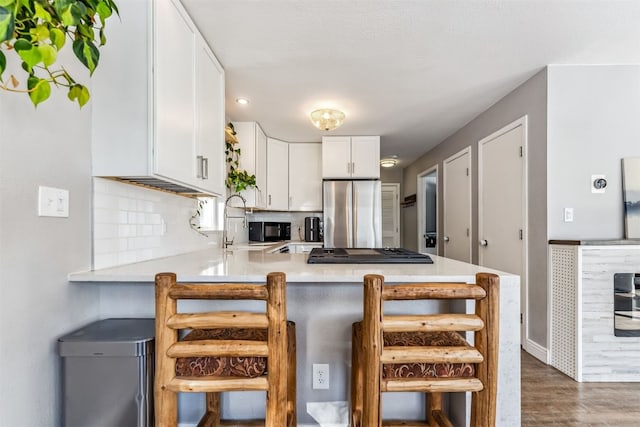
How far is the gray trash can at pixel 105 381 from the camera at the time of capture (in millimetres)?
1184

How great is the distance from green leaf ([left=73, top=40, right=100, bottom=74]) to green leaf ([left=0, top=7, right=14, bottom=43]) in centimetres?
15

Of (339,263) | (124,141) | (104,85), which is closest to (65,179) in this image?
(124,141)

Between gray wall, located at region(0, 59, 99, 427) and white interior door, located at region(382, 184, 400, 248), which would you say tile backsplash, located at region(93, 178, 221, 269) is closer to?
gray wall, located at region(0, 59, 99, 427)

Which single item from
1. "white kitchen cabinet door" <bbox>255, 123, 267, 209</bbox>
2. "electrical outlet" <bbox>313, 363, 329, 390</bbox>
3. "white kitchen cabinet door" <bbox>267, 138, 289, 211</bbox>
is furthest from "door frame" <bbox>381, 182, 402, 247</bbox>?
"electrical outlet" <bbox>313, 363, 329, 390</bbox>

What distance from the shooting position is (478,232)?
11.8 ft

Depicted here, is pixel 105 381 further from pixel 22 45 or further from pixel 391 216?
pixel 391 216

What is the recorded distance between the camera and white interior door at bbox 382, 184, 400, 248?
678 centimetres

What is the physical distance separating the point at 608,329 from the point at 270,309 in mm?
2576

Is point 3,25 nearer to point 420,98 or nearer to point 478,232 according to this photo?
point 420,98

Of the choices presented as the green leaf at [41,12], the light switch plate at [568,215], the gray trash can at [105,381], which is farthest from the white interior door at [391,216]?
the green leaf at [41,12]

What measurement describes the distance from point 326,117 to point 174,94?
1.71m

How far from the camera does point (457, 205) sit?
4211mm

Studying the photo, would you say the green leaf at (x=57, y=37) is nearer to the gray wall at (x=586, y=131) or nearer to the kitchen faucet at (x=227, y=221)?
the kitchen faucet at (x=227, y=221)

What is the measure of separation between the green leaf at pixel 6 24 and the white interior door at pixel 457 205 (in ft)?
13.2
